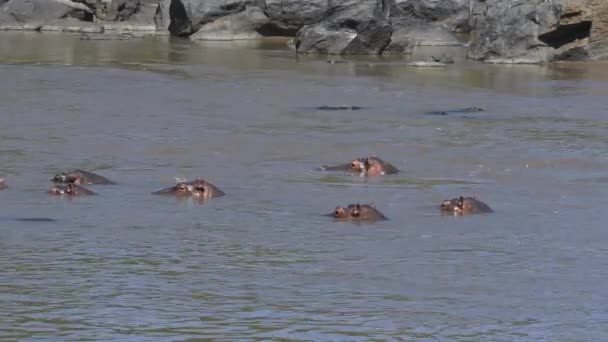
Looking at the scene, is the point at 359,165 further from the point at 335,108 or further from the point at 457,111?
the point at 457,111

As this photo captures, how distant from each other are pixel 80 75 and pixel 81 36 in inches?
378

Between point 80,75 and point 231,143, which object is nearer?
point 231,143

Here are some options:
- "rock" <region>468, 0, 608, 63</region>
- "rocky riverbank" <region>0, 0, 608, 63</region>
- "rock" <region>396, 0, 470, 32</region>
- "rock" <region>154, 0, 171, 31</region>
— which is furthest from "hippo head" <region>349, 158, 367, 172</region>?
"rock" <region>154, 0, 171, 31</region>

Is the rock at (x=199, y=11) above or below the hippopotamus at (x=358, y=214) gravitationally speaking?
below

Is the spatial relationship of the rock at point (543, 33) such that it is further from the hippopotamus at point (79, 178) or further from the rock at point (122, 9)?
the hippopotamus at point (79, 178)

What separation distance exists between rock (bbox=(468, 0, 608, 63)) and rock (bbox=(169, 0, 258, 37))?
7.41 m

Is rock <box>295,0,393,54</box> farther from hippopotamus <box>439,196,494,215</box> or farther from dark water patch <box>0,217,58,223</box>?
dark water patch <box>0,217,58,223</box>

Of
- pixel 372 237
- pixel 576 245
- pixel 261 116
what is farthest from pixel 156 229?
pixel 261 116

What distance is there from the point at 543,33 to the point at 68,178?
15185 millimetres

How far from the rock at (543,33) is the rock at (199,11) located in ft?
24.3

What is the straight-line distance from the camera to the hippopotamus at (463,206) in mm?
9922

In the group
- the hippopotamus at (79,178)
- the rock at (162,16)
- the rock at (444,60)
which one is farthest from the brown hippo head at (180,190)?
the rock at (162,16)

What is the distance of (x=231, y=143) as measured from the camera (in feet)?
43.8

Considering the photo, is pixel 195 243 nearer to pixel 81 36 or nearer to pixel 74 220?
pixel 74 220
